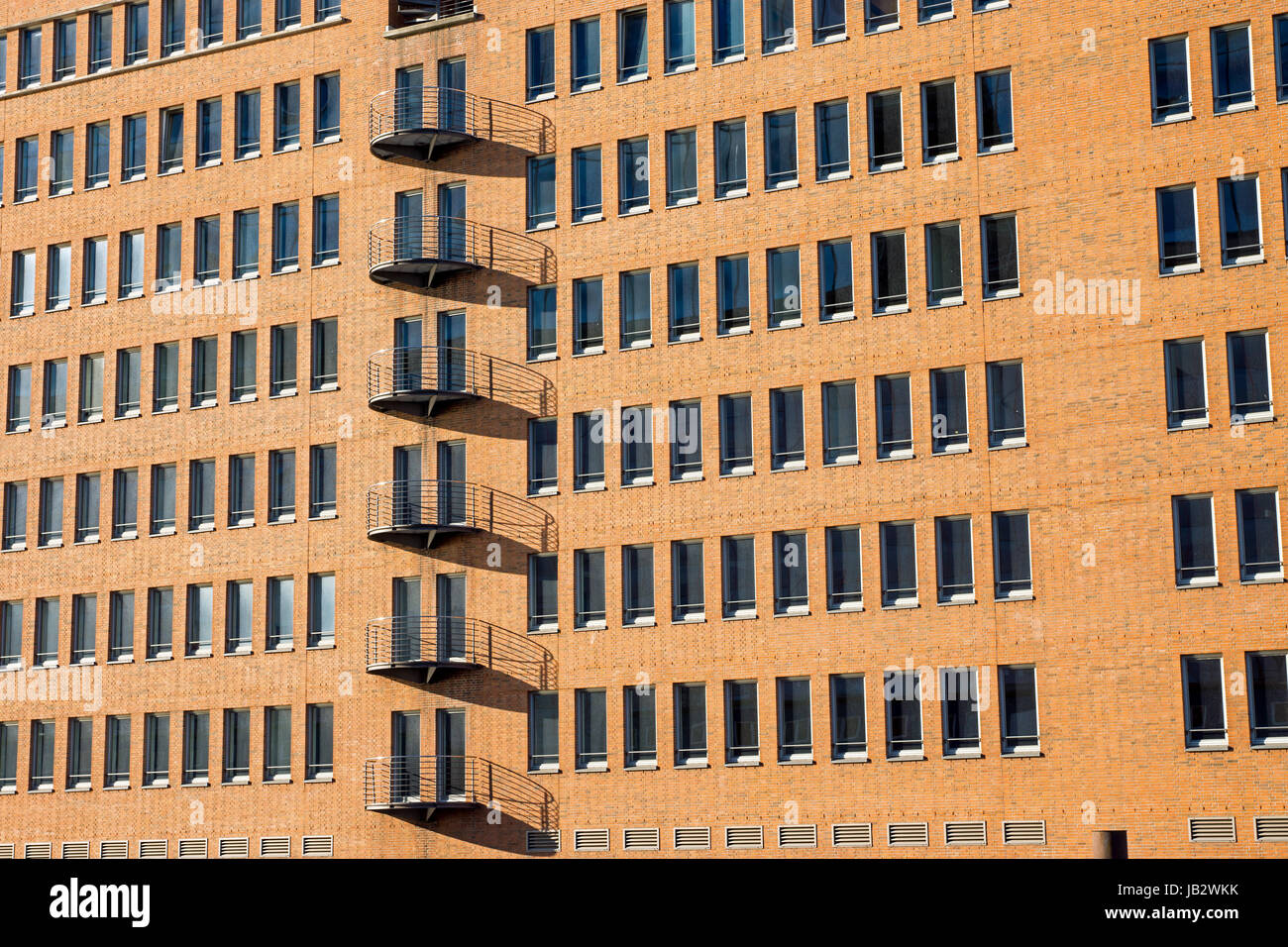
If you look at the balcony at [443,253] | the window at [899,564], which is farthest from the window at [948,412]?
the balcony at [443,253]

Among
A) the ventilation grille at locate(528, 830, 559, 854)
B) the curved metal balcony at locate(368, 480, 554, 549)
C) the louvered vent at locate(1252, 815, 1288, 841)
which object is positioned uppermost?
the curved metal balcony at locate(368, 480, 554, 549)

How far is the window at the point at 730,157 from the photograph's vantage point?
183ft

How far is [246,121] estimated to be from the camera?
211ft

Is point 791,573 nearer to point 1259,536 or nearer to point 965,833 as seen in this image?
point 965,833

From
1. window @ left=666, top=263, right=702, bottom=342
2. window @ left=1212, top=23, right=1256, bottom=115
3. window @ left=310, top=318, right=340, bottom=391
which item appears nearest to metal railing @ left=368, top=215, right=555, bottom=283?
window @ left=310, top=318, right=340, bottom=391

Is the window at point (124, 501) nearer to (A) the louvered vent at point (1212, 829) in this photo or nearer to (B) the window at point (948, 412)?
(B) the window at point (948, 412)

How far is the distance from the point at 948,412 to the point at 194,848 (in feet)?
90.3

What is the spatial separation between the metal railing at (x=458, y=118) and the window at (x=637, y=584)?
12902mm

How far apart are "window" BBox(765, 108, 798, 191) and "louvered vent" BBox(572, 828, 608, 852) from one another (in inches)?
751

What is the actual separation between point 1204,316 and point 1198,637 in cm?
823

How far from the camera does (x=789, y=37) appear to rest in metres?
55.5

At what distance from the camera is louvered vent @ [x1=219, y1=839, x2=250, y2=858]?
194 ft

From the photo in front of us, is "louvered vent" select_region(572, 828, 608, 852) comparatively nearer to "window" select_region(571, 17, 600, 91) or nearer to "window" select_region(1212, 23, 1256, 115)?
"window" select_region(571, 17, 600, 91)
